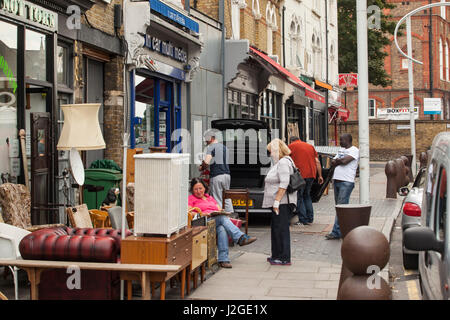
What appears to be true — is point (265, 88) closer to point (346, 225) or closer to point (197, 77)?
point (197, 77)

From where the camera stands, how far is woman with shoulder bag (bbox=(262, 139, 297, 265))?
372 inches

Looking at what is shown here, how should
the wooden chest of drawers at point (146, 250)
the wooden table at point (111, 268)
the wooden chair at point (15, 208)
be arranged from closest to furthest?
the wooden table at point (111, 268), the wooden chest of drawers at point (146, 250), the wooden chair at point (15, 208)

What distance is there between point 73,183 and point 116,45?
3.46 m

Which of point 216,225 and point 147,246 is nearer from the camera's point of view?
point 147,246

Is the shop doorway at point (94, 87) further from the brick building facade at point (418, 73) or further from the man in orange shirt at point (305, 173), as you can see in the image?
the brick building facade at point (418, 73)

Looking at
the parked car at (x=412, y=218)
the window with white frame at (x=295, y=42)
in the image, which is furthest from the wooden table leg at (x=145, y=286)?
the window with white frame at (x=295, y=42)

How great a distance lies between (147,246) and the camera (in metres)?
6.72

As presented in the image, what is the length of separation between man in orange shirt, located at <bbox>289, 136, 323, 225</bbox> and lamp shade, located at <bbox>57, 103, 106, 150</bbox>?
5.60 m

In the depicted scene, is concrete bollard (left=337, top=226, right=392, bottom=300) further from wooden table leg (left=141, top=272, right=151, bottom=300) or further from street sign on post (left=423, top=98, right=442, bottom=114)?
street sign on post (left=423, top=98, right=442, bottom=114)

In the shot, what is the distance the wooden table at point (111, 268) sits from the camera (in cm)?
645

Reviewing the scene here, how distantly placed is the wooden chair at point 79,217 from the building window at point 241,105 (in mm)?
13010

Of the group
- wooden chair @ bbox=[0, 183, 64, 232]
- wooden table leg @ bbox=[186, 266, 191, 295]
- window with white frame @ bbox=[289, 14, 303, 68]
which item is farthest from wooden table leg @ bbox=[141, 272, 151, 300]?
window with white frame @ bbox=[289, 14, 303, 68]
